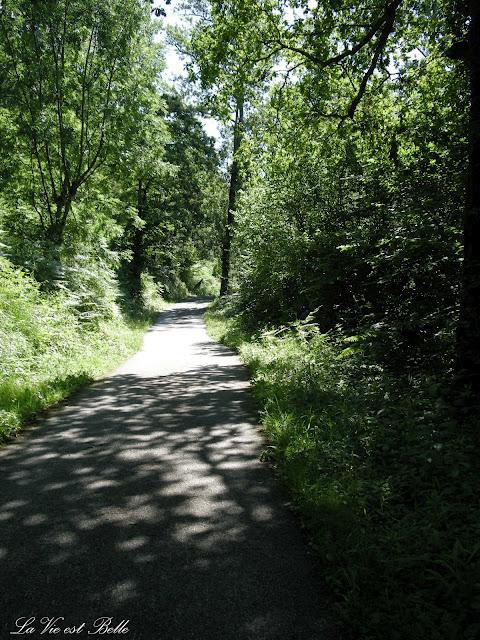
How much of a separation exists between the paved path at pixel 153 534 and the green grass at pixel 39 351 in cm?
67

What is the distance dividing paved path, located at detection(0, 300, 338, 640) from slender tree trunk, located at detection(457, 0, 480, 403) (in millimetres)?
2618

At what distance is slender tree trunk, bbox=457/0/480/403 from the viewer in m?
4.75

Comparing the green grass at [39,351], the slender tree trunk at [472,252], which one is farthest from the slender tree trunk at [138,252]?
the slender tree trunk at [472,252]

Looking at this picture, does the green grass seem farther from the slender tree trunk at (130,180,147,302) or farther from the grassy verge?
the slender tree trunk at (130,180,147,302)

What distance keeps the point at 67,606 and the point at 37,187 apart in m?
14.3

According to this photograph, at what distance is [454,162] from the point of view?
6602 millimetres

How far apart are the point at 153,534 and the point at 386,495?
1.99m

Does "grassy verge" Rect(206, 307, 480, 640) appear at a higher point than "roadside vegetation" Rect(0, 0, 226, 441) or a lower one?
lower

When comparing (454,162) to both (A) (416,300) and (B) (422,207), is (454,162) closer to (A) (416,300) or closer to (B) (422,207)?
(B) (422,207)

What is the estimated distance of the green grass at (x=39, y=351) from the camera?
21.8 ft

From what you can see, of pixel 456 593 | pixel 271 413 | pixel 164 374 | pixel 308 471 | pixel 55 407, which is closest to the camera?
pixel 456 593

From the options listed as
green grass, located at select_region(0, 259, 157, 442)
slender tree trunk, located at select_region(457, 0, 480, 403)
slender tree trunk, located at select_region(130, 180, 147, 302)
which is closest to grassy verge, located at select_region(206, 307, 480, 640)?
slender tree trunk, located at select_region(457, 0, 480, 403)

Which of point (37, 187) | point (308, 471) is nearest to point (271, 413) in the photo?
point (308, 471)

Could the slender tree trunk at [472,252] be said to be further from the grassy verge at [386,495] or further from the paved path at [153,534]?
the paved path at [153,534]
